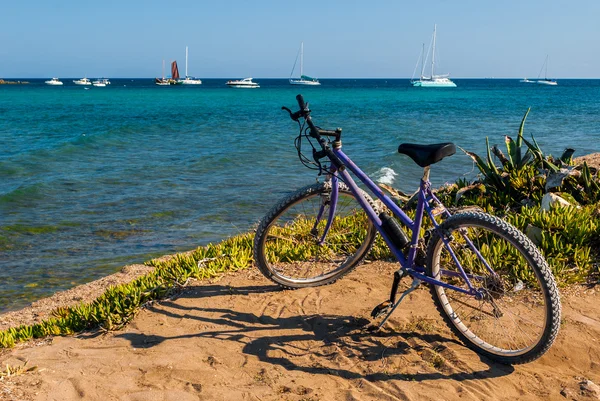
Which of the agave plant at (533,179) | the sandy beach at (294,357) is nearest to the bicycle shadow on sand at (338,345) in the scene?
the sandy beach at (294,357)

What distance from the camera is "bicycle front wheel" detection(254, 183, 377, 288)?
4805mm

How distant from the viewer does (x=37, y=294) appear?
7.51 metres

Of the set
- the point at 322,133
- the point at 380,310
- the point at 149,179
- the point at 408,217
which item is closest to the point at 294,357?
the point at 380,310

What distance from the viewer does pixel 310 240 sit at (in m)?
5.72

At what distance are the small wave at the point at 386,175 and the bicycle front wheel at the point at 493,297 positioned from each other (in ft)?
32.8

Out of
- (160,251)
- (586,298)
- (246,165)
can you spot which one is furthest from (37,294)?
(246,165)

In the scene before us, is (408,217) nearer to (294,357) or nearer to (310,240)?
(294,357)

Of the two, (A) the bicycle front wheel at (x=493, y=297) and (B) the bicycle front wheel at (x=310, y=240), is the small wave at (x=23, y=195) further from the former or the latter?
(A) the bicycle front wheel at (x=493, y=297)

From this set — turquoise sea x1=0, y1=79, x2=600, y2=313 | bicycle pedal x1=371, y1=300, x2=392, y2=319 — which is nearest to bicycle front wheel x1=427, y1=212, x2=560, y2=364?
bicycle pedal x1=371, y1=300, x2=392, y2=319

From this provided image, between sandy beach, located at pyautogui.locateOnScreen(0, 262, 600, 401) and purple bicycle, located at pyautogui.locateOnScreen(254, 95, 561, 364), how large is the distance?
0.18m

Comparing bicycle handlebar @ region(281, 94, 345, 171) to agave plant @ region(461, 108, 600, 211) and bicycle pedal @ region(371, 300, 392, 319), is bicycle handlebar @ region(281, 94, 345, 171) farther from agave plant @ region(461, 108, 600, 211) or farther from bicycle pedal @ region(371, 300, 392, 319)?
agave plant @ region(461, 108, 600, 211)

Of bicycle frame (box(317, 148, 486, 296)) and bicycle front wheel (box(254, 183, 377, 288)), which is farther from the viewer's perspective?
bicycle front wheel (box(254, 183, 377, 288))

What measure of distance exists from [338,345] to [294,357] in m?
0.36

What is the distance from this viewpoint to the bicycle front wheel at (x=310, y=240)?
4805 millimetres
